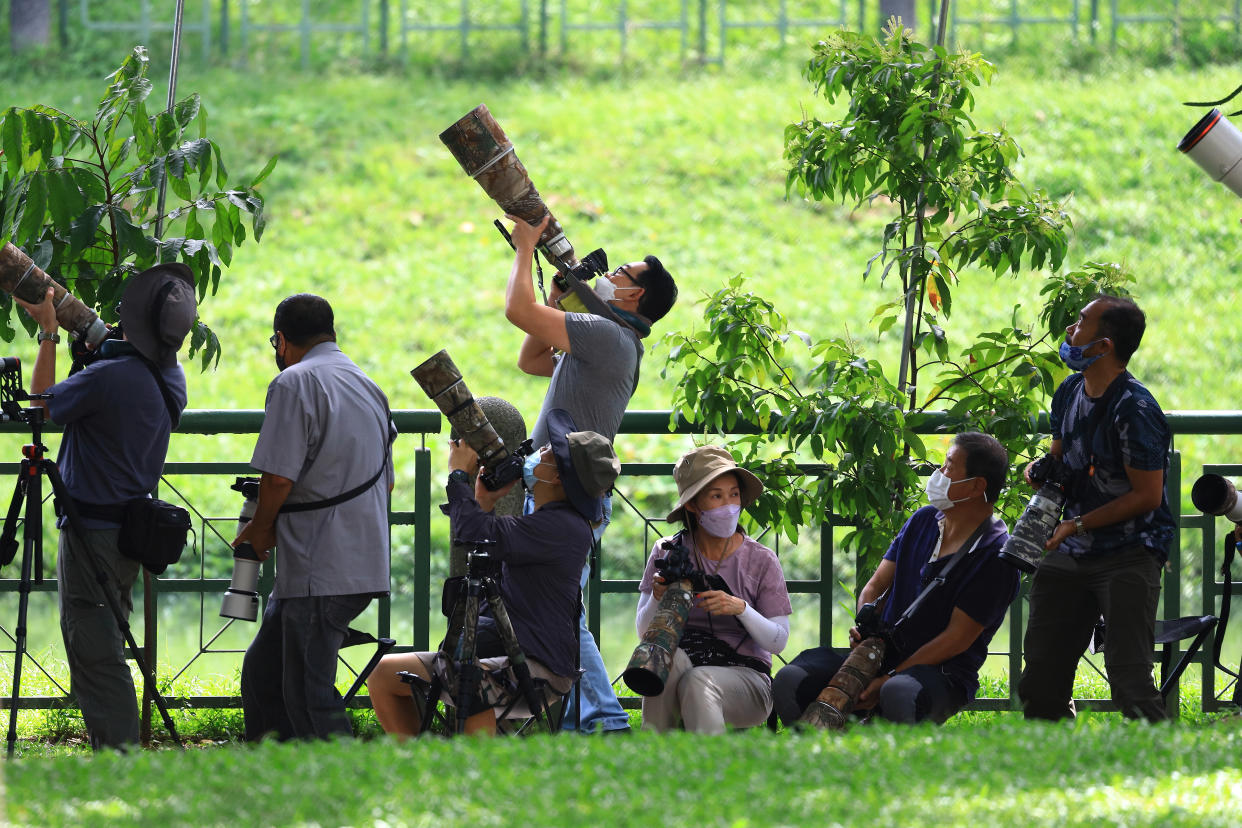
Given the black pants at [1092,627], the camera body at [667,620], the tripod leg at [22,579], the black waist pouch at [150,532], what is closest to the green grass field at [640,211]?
the black pants at [1092,627]

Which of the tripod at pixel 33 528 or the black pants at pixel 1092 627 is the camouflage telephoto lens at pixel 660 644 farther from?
the tripod at pixel 33 528

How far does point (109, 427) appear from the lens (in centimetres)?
477

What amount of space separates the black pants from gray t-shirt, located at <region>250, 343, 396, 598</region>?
2042mm

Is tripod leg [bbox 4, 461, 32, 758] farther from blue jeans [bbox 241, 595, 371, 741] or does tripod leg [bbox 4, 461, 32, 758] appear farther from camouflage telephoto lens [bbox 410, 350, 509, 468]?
camouflage telephoto lens [bbox 410, 350, 509, 468]

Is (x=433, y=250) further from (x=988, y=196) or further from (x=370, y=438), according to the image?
(x=370, y=438)

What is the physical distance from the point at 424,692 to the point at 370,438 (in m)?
0.75

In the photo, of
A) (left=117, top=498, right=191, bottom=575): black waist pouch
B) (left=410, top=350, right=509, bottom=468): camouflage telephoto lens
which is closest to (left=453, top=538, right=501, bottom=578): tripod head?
(left=410, top=350, right=509, bottom=468): camouflage telephoto lens

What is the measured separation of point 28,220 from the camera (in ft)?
16.9

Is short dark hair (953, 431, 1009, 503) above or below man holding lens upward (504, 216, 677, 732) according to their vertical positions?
below

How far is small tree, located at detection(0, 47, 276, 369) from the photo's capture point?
519cm

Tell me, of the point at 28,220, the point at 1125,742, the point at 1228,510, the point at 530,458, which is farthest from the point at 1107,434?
the point at 28,220

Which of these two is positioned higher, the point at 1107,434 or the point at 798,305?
the point at 798,305

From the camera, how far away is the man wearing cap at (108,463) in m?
4.75

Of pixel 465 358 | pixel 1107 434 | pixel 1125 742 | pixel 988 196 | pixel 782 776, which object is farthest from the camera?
pixel 465 358
